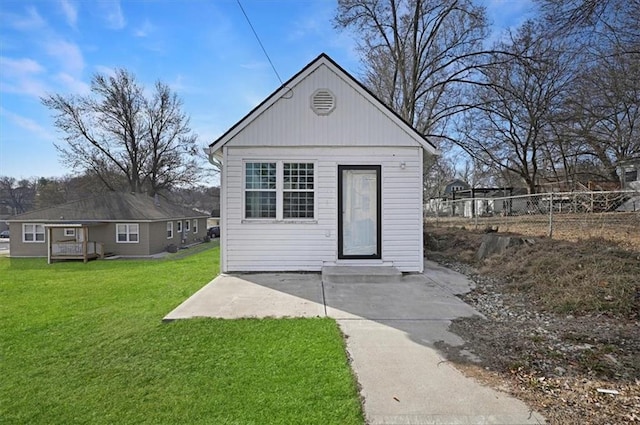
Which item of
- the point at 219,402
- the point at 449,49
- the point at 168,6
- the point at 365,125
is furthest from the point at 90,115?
the point at 219,402

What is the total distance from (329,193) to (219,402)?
18.2ft

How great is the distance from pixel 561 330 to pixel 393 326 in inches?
80.4

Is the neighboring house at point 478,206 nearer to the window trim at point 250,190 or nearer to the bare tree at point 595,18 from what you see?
the bare tree at point 595,18

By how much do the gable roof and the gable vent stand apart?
18.0 inches

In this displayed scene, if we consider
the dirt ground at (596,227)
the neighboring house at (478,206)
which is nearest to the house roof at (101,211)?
the neighboring house at (478,206)

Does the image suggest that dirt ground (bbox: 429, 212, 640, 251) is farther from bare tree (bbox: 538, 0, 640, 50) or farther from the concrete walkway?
bare tree (bbox: 538, 0, 640, 50)

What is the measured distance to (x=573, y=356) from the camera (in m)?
3.51

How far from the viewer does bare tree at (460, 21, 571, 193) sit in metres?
13.6

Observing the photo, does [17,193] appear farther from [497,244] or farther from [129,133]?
[497,244]

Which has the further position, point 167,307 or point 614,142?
point 614,142

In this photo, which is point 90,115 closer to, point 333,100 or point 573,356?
point 333,100

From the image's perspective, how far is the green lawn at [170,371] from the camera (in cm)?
250

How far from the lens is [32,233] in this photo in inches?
889

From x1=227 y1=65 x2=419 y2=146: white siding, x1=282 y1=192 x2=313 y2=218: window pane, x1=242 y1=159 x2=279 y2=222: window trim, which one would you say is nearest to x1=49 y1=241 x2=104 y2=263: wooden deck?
x1=242 y1=159 x2=279 y2=222: window trim
